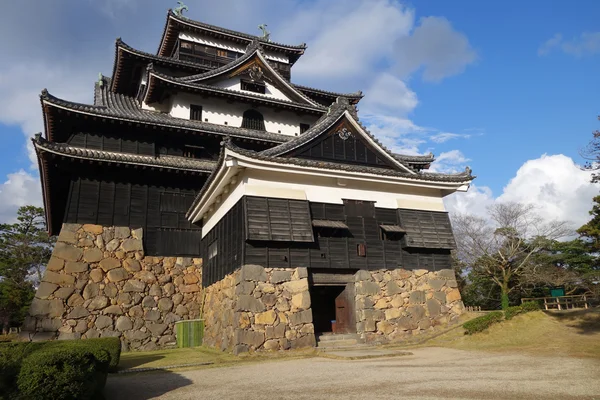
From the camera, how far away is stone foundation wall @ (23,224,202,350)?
53.5ft

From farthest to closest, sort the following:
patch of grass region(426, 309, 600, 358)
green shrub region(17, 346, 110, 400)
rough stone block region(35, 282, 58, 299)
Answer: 1. rough stone block region(35, 282, 58, 299)
2. patch of grass region(426, 309, 600, 358)
3. green shrub region(17, 346, 110, 400)

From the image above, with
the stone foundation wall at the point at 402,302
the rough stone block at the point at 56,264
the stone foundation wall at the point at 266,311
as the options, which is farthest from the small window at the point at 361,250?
the rough stone block at the point at 56,264

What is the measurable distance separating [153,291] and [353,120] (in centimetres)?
1146

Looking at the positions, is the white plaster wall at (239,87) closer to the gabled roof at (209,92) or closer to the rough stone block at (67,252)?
the gabled roof at (209,92)

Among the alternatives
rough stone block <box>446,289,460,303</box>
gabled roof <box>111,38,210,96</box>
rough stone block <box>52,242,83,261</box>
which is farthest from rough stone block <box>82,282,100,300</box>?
gabled roof <box>111,38,210,96</box>

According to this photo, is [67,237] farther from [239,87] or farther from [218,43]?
[218,43]

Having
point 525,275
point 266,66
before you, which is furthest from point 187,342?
point 525,275

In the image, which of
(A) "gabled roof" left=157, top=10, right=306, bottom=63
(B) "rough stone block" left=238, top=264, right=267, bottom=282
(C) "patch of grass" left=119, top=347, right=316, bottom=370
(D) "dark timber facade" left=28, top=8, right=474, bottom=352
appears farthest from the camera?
(A) "gabled roof" left=157, top=10, right=306, bottom=63

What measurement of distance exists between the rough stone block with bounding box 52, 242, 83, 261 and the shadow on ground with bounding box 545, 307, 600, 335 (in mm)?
18628

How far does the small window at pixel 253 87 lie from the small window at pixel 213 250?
38.6 ft

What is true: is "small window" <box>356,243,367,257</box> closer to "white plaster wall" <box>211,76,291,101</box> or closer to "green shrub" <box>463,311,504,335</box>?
"green shrub" <box>463,311,504,335</box>

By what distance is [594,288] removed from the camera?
1017 inches

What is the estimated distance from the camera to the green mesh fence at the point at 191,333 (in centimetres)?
1750

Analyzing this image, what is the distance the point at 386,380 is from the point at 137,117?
17065 mm
